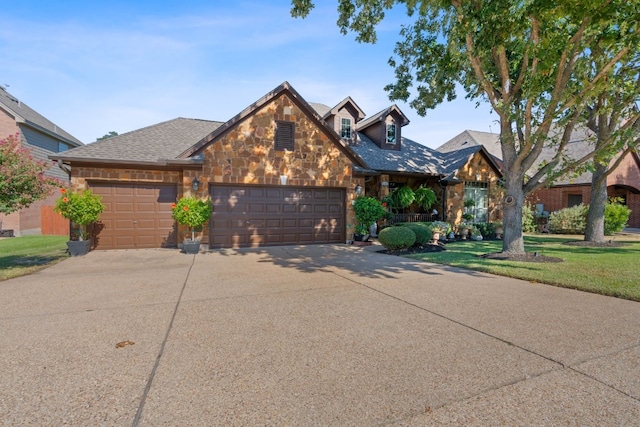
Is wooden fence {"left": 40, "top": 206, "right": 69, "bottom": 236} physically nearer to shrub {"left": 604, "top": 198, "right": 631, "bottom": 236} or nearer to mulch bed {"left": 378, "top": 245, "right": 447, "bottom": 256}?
mulch bed {"left": 378, "top": 245, "right": 447, "bottom": 256}

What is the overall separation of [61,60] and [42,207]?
1111cm

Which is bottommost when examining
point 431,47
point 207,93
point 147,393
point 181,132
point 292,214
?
point 147,393

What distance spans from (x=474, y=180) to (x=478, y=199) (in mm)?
1177

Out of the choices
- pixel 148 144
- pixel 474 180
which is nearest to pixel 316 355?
pixel 148 144

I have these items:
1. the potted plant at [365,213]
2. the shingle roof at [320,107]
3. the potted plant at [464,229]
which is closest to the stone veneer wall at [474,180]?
the potted plant at [464,229]

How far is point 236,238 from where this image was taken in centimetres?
1210

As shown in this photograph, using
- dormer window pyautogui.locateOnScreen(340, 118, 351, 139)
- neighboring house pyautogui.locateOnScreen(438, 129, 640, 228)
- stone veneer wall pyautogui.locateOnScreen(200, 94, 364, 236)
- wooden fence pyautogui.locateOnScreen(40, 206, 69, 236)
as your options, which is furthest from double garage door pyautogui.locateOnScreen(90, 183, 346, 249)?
neighboring house pyautogui.locateOnScreen(438, 129, 640, 228)

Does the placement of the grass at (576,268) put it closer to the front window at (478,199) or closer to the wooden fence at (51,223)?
the front window at (478,199)

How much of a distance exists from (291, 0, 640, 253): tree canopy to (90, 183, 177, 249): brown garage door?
8.07m

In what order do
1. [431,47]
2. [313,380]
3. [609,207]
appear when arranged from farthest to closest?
1. [609,207]
2. [431,47]
3. [313,380]

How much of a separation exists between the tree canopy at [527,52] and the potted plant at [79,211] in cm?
897

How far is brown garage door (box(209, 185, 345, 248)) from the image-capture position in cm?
1197

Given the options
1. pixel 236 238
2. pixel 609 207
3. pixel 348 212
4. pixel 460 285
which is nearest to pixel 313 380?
pixel 460 285

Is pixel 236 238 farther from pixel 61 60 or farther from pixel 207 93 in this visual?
A: pixel 61 60
